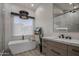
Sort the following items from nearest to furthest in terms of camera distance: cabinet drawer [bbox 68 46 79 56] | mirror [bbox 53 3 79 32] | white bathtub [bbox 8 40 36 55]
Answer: cabinet drawer [bbox 68 46 79 56] < white bathtub [bbox 8 40 36 55] < mirror [bbox 53 3 79 32]

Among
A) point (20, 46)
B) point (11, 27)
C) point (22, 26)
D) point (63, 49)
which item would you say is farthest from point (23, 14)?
point (63, 49)

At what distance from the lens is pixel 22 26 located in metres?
1.30

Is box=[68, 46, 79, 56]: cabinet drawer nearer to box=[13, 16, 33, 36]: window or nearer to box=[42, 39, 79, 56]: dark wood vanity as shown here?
box=[42, 39, 79, 56]: dark wood vanity

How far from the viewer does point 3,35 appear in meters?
1.14

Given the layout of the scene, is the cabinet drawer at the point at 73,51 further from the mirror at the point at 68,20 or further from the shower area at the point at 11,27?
the shower area at the point at 11,27

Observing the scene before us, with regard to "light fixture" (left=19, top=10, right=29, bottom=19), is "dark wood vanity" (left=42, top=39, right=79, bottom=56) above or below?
below

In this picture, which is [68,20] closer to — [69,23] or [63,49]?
[69,23]

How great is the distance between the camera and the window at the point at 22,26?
124 cm

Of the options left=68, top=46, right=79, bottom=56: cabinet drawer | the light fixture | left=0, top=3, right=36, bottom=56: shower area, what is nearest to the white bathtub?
left=0, top=3, right=36, bottom=56: shower area

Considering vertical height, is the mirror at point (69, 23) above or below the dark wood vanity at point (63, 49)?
above

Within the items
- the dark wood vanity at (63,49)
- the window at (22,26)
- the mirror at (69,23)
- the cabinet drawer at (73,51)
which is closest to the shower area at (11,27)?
the window at (22,26)

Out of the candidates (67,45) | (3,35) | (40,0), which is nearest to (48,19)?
(67,45)

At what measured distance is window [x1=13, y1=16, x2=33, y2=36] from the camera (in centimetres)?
124

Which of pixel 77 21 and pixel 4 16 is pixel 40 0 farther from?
pixel 77 21
